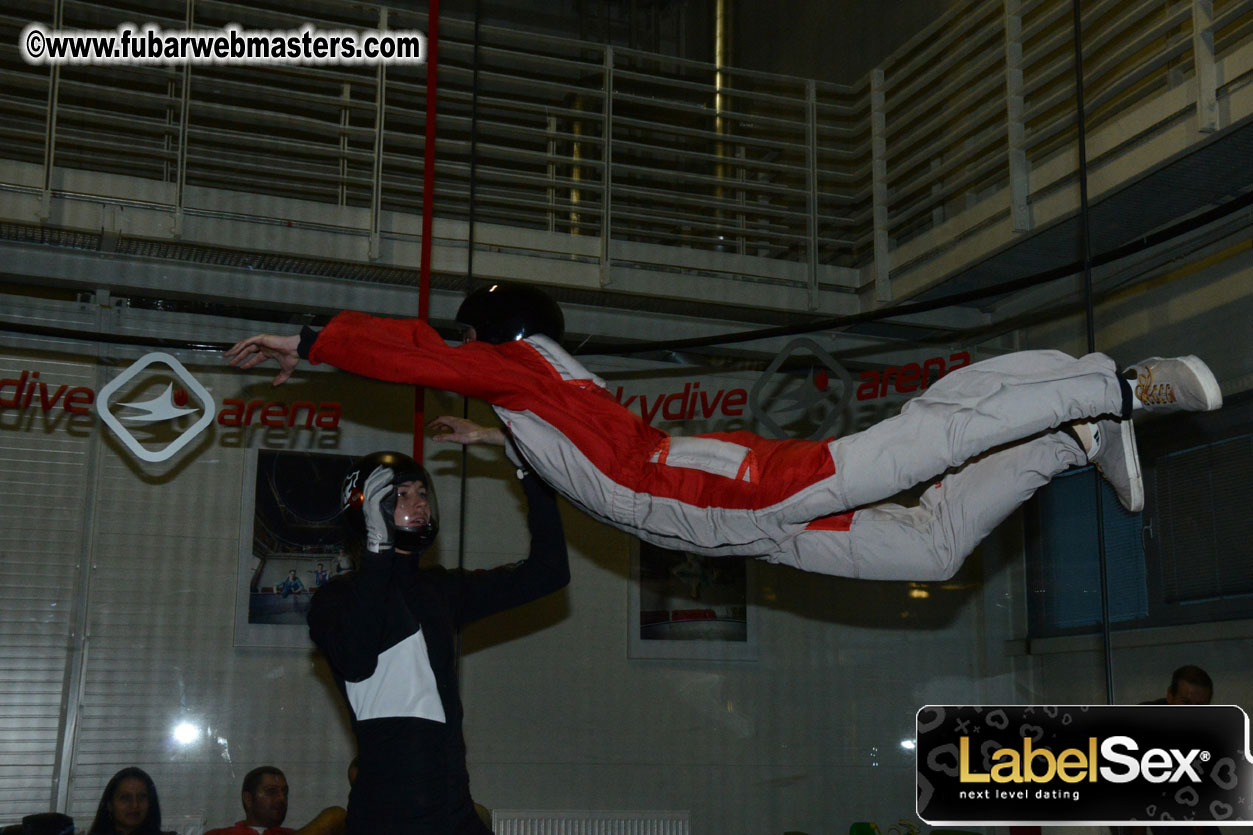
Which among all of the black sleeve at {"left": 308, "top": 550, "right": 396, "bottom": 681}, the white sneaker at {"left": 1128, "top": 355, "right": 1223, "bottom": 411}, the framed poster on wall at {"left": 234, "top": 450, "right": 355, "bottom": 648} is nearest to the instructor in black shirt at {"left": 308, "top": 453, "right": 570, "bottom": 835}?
the black sleeve at {"left": 308, "top": 550, "right": 396, "bottom": 681}

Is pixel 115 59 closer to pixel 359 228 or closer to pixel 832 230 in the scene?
pixel 359 228

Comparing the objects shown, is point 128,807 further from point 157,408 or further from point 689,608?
point 689,608

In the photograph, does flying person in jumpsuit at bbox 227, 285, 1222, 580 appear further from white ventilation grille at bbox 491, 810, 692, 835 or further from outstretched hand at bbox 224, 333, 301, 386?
white ventilation grille at bbox 491, 810, 692, 835

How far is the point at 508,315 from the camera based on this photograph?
9.20 feet

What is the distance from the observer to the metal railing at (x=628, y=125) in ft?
11.9

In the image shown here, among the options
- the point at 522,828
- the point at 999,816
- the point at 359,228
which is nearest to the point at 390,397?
the point at 359,228

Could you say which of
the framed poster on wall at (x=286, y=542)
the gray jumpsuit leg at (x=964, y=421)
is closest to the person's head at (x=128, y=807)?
the framed poster on wall at (x=286, y=542)

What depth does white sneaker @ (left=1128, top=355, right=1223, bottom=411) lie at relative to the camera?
8.09 feet

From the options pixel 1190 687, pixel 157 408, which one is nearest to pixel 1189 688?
pixel 1190 687

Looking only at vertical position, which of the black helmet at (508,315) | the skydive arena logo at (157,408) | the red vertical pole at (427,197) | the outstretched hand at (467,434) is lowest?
the outstretched hand at (467,434)

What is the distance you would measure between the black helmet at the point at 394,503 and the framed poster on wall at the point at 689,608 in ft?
3.47

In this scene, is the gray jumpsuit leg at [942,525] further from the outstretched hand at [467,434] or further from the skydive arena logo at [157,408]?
the skydive arena logo at [157,408]

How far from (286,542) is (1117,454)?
2.43m

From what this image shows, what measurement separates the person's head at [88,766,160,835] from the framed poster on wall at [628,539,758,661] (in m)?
1.54
